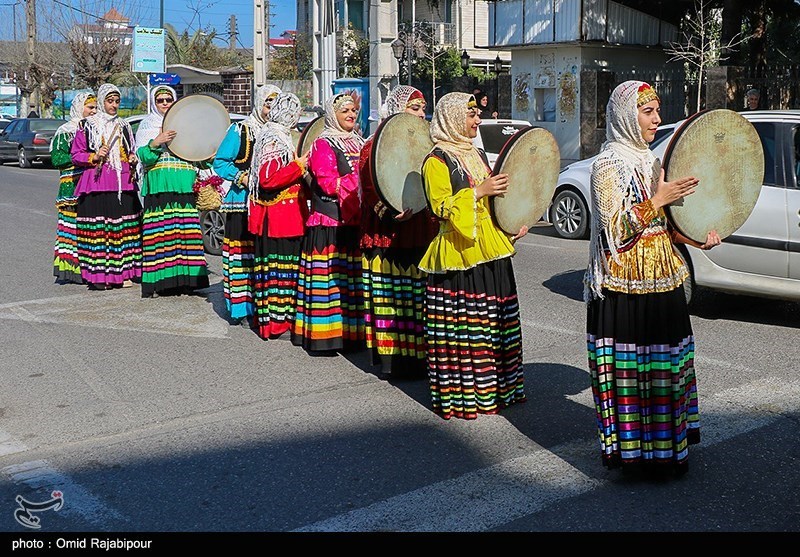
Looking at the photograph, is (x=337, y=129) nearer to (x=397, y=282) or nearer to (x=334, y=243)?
(x=334, y=243)

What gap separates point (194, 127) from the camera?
9.48 meters

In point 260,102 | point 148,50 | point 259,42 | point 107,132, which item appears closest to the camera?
point 260,102

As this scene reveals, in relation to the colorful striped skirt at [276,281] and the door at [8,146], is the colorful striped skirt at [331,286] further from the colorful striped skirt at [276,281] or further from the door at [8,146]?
the door at [8,146]

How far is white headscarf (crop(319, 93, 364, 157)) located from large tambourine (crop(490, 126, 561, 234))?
1813 mm

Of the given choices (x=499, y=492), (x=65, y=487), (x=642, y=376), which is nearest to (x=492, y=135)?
(x=642, y=376)

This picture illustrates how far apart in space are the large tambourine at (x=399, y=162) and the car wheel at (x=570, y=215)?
7238 millimetres

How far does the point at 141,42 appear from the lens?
28.4 meters

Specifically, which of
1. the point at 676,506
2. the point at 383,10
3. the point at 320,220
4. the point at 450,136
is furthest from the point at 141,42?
the point at 676,506

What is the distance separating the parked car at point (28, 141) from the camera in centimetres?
3164

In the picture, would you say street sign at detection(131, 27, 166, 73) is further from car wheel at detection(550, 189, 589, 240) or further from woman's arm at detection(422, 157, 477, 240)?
woman's arm at detection(422, 157, 477, 240)

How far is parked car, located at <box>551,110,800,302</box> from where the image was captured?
8.09 meters

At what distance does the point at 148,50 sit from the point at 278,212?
73.8ft

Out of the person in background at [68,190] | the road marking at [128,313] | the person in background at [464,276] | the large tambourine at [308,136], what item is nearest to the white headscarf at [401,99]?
the large tambourine at [308,136]

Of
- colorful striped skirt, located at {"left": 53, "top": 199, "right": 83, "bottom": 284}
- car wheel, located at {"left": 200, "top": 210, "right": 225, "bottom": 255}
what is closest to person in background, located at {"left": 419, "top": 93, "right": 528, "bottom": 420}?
colorful striped skirt, located at {"left": 53, "top": 199, "right": 83, "bottom": 284}
